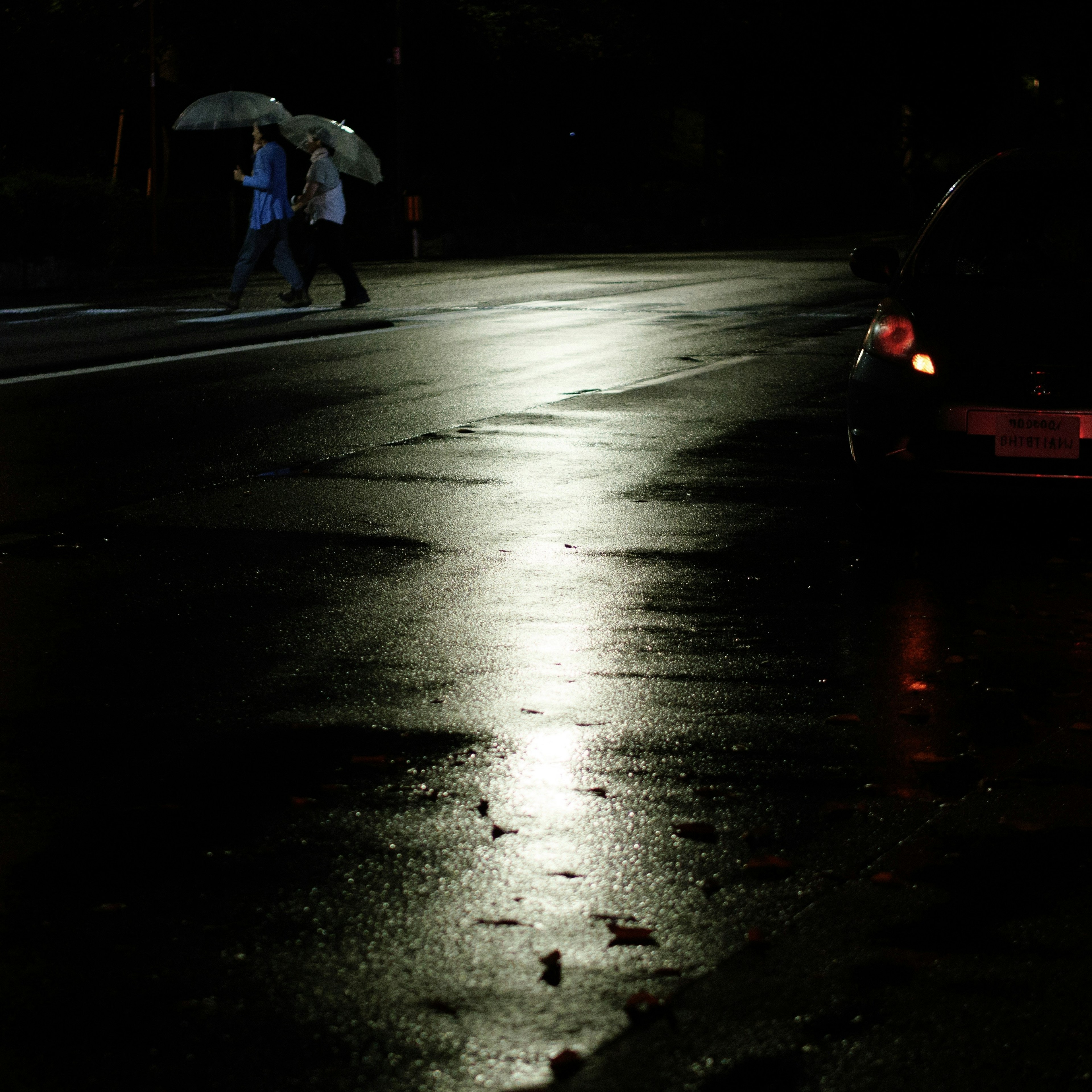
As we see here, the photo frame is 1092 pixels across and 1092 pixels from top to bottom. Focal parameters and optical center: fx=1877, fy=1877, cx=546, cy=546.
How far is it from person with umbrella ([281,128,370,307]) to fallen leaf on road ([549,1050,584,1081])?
694 inches

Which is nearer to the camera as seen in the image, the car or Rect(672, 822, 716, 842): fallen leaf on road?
Rect(672, 822, 716, 842): fallen leaf on road

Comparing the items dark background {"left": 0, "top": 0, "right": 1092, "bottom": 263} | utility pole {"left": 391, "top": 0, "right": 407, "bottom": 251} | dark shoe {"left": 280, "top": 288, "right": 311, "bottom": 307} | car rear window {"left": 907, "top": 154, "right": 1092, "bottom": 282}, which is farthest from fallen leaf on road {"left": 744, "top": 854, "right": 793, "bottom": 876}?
utility pole {"left": 391, "top": 0, "right": 407, "bottom": 251}

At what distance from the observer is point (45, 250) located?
27.2 m

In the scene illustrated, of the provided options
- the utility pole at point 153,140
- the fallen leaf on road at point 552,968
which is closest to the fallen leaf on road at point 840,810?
the fallen leaf on road at point 552,968

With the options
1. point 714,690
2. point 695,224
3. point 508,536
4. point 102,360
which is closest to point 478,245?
point 695,224

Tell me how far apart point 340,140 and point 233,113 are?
235cm

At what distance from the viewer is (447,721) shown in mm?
5348

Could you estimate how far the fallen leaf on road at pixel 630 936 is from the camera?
3.80 metres

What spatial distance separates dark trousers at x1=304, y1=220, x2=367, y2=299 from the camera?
67.4ft

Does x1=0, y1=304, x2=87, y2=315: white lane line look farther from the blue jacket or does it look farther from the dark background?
the dark background

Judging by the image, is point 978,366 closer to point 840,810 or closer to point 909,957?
point 840,810

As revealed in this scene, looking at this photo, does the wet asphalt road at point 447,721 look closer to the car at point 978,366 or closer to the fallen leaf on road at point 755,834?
the fallen leaf on road at point 755,834

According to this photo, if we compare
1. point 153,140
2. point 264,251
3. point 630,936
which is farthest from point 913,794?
point 153,140

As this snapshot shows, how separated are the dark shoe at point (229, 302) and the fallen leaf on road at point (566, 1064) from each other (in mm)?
17521
